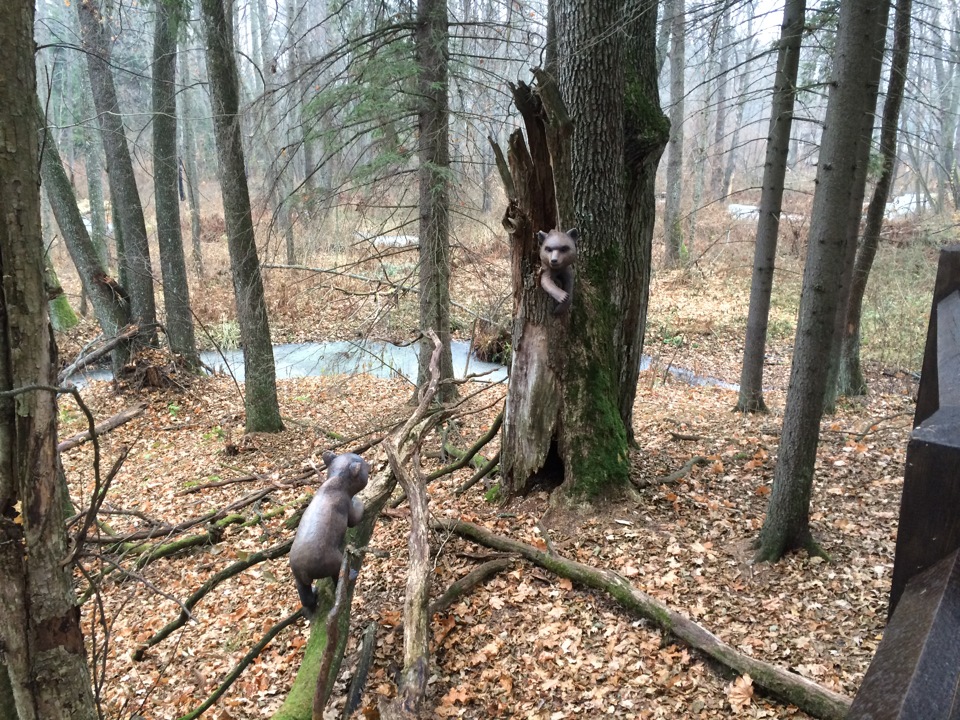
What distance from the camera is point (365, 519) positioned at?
4777mm

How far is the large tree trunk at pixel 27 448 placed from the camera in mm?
2490

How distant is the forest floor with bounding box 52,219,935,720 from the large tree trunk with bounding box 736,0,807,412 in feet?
3.38

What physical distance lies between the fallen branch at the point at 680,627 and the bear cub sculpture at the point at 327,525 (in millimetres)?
1893

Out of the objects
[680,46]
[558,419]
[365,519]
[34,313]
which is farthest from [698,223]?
[34,313]

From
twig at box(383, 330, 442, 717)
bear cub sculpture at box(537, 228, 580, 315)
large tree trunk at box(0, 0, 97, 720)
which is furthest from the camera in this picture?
bear cub sculpture at box(537, 228, 580, 315)

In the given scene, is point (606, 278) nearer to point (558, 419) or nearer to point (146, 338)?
point (558, 419)

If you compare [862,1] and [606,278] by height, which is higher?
[862,1]

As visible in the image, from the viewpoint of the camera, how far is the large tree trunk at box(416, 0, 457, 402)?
30.3 feet

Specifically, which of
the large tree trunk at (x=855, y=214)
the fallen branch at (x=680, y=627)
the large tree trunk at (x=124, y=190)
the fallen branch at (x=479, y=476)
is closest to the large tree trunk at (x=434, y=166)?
the fallen branch at (x=479, y=476)

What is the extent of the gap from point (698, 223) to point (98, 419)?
2424cm

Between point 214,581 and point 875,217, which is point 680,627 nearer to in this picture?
point 214,581

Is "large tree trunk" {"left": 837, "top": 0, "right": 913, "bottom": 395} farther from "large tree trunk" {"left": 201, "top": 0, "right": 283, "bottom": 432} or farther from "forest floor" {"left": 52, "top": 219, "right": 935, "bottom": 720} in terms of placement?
"large tree trunk" {"left": 201, "top": 0, "right": 283, "bottom": 432}

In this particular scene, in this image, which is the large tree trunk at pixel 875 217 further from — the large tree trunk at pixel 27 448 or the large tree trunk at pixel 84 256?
the large tree trunk at pixel 84 256

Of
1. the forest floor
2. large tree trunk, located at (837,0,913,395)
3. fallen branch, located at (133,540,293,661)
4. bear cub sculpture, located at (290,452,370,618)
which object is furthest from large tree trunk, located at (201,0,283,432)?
large tree trunk, located at (837,0,913,395)
